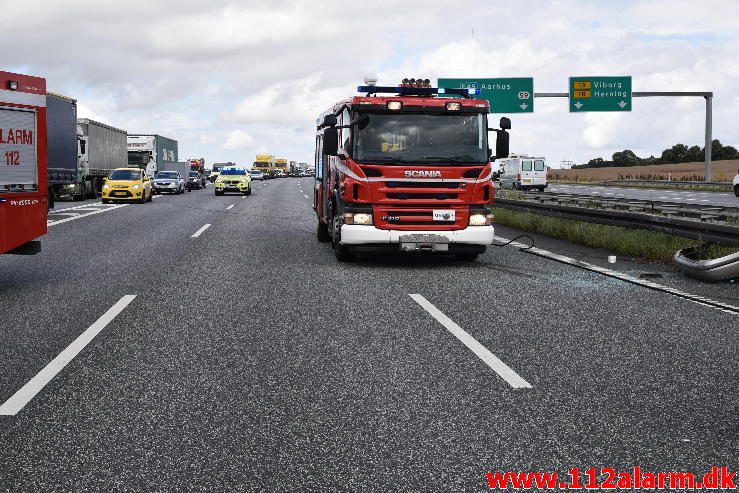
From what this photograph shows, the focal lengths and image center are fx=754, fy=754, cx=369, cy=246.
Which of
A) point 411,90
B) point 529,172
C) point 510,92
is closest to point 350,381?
point 411,90

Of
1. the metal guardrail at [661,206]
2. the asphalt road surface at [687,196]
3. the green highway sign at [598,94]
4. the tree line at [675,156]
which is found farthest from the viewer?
the tree line at [675,156]

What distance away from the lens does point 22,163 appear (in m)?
9.11

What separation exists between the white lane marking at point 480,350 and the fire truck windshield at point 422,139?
3476mm

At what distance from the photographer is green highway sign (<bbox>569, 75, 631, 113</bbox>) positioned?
34.8m

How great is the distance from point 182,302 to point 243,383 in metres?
3.40

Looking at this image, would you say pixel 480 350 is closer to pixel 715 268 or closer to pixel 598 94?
pixel 715 268

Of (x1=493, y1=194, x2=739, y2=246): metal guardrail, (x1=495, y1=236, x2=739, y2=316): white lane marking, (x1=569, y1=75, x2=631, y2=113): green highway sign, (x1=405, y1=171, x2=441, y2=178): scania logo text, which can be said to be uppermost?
(x1=569, y1=75, x2=631, y2=113): green highway sign

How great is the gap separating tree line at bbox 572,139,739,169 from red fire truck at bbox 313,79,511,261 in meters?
88.4

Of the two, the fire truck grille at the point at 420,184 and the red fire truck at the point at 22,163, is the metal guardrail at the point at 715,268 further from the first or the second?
the red fire truck at the point at 22,163

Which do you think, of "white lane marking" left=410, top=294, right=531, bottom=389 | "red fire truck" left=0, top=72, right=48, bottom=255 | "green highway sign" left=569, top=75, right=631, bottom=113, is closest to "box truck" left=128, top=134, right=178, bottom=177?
"green highway sign" left=569, top=75, right=631, bottom=113

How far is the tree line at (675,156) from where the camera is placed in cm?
10206

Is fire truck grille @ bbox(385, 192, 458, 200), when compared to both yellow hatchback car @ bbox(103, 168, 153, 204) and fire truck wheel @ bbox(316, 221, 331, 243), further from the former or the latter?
yellow hatchback car @ bbox(103, 168, 153, 204)

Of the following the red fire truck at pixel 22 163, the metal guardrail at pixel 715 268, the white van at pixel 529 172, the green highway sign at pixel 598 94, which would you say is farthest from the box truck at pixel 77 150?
the white van at pixel 529 172

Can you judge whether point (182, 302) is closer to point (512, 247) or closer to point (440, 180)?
point (440, 180)
